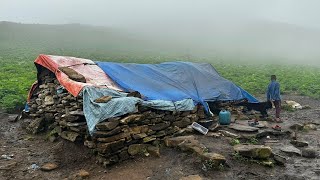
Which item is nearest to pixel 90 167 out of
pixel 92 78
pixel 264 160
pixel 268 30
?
pixel 92 78

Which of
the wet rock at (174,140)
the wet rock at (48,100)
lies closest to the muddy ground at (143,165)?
the wet rock at (174,140)

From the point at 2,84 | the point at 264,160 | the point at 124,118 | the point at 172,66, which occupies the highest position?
the point at 172,66

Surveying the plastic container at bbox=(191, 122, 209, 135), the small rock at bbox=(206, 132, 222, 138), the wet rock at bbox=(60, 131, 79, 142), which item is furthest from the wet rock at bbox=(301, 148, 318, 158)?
the wet rock at bbox=(60, 131, 79, 142)

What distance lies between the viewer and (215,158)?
7867 mm

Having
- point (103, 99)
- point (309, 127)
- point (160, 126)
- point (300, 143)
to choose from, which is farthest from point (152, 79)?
point (309, 127)

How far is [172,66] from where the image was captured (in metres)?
12.9

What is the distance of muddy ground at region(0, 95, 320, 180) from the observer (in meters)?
7.68

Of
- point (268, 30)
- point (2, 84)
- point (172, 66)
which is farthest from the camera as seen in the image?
point (268, 30)

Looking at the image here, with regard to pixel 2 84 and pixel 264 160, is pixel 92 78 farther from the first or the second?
pixel 2 84

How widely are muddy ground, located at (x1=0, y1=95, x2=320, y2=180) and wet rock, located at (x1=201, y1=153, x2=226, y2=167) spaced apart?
6.2 inches

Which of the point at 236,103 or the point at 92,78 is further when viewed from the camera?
the point at 236,103

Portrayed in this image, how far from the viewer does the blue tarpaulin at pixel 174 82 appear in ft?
35.0

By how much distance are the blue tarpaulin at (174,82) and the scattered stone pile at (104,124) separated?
2.49 ft

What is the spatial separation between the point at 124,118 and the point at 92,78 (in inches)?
100
